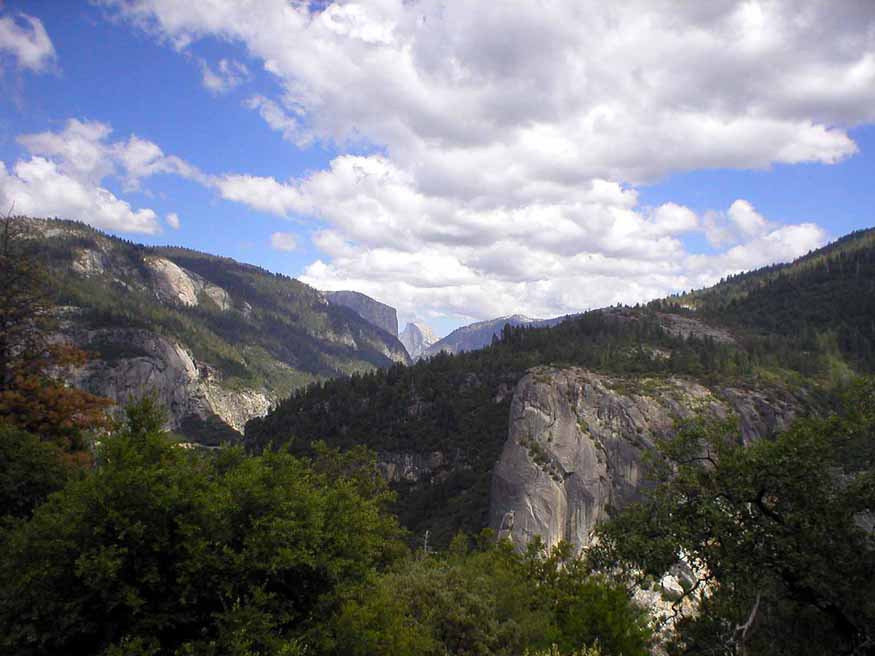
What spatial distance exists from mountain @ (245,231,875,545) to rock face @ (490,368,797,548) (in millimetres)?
191

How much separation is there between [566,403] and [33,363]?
67.1 m

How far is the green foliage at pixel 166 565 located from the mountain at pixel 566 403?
107 ft

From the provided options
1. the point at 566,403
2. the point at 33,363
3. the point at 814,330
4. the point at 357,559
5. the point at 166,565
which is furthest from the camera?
the point at 814,330

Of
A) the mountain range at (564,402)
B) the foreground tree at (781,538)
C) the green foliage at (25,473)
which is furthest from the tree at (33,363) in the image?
the foreground tree at (781,538)

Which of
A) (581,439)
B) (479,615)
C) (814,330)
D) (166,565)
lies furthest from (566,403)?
(814,330)

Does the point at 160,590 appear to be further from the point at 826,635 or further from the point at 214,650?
the point at 826,635

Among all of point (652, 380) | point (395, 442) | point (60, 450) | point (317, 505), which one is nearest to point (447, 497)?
point (395, 442)

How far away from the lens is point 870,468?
1501 centimetres

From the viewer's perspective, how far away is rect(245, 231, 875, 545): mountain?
75500 millimetres

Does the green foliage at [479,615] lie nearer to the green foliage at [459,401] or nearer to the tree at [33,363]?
the tree at [33,363]

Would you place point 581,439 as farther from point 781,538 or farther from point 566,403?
point 781,538

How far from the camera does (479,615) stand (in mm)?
21641

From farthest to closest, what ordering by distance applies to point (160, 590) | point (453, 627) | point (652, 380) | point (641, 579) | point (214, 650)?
point (652, 380) < point (453, 627) < point (641, 579) < point (160, 590) < point (214, 650)

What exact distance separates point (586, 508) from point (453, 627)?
56822 mm
